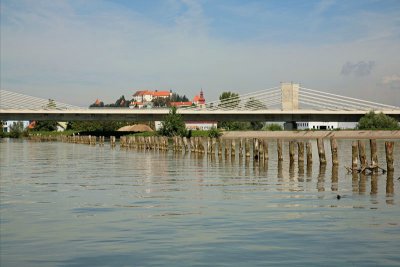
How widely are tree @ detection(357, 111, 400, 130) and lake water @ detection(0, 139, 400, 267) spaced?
7435cm

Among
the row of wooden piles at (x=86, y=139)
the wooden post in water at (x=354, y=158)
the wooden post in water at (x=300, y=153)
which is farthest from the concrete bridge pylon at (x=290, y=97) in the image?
the wooden post in water at (x=354, y=158)

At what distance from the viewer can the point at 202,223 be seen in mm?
14781

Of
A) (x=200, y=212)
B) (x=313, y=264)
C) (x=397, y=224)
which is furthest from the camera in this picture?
(x=200, y=212)

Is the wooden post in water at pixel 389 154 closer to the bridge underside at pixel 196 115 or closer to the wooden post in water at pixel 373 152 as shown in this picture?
the wooden post in water at pixel 373 152

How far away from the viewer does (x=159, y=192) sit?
2167 cm

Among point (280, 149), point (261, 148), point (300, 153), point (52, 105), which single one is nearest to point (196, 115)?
point (52, 105)

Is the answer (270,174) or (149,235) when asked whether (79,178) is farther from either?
(149,235)

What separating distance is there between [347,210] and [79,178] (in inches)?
577

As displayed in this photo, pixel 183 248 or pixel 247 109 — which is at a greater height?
pixel 247 109

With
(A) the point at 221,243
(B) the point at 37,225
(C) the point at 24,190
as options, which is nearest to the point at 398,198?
(A) the point at 221,243

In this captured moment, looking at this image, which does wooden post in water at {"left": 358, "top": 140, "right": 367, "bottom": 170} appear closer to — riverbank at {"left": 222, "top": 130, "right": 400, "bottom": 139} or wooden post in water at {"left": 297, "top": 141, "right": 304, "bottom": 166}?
wooden post in water at {"left": 297, "top": 141, "right": 304, "bottom": 166}

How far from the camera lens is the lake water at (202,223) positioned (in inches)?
454

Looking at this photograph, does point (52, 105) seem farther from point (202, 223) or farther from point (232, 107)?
point (202, 223)

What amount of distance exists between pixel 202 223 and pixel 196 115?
292ft
